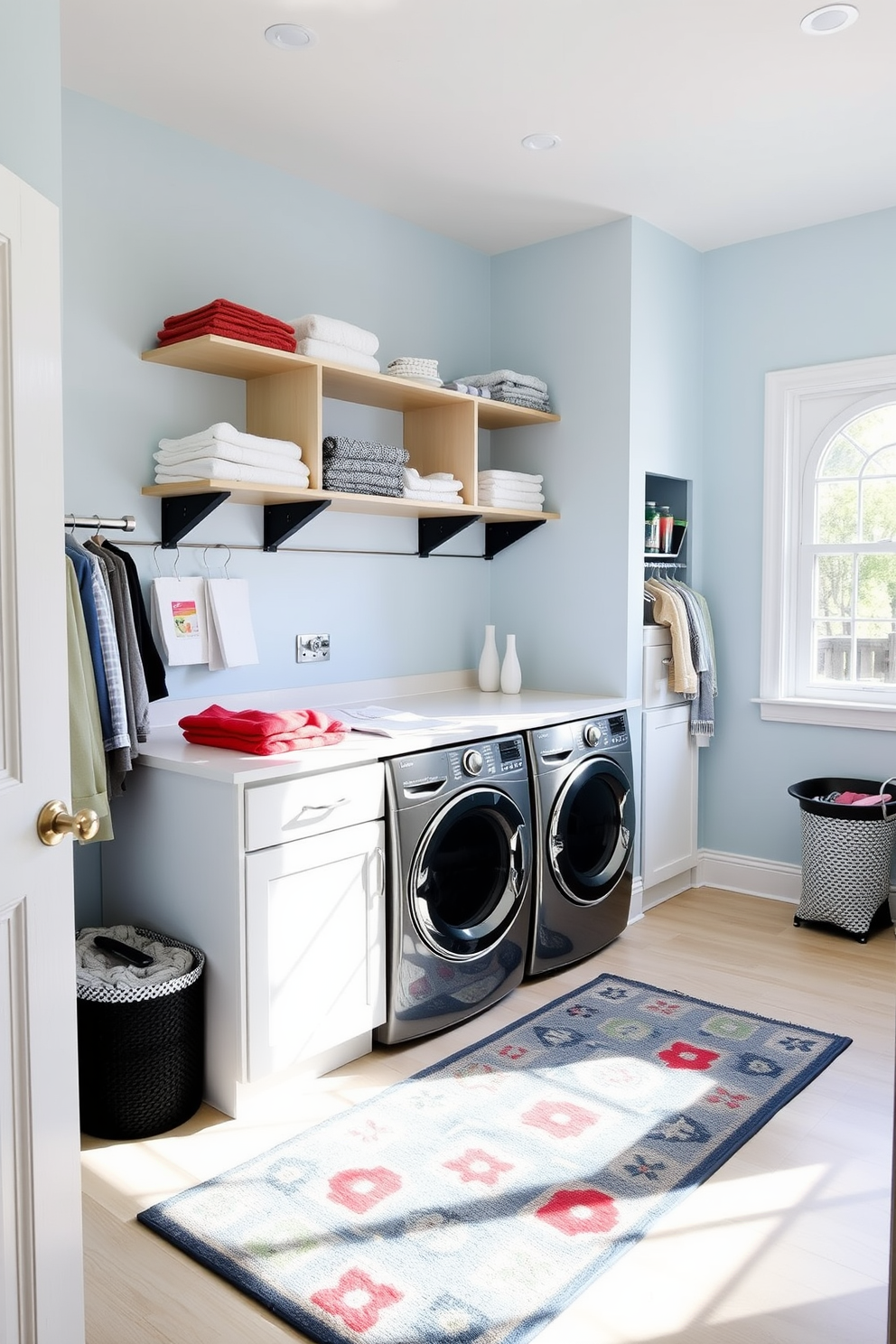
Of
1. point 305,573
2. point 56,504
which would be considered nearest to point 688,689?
point 305,573

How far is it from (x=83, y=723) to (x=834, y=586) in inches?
114

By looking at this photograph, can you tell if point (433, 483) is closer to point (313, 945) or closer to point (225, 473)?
point (225, 473)

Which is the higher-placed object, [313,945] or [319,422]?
[319,422]

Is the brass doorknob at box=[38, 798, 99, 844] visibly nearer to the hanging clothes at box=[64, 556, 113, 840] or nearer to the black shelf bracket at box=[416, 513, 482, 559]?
the hanging clothes at box=[64, 556, 113, 840]

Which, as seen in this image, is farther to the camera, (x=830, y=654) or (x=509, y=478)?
(x=830, y=654)

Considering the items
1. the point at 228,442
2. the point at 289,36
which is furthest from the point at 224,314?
the point at 289,36

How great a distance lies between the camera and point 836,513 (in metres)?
3.88

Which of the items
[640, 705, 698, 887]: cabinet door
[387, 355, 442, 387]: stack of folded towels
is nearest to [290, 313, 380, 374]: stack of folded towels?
[387, 355, 442, 387]: stack of folded towels

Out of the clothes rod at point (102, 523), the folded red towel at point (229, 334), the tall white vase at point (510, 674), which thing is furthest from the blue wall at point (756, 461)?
the clothes rod at point (102, 523)

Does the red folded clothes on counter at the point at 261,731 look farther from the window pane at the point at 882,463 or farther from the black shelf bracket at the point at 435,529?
the window pane at the point at 882,463

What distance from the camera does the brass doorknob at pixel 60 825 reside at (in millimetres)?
1338

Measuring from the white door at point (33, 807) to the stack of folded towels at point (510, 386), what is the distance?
7.79ft

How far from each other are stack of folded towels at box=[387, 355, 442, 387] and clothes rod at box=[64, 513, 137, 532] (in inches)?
40.3

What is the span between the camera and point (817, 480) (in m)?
3.90
